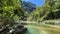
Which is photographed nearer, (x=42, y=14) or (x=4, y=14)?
(x=4, y=14)

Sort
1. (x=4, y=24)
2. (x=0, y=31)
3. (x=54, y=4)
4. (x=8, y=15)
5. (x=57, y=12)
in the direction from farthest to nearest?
(x=54, y=4)
(x=57, y=12)
(x=8, y=15)
(x=4, y=24)
(x=0, y=31)

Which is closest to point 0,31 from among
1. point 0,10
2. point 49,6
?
point 0,10

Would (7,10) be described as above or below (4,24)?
above

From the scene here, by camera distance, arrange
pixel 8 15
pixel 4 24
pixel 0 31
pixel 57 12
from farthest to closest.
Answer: pixel 57 12 < pixel 8 15 < pixel 4 24 < pixel 0 31

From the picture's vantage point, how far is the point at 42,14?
89.8m

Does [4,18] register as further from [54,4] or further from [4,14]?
[54,4]

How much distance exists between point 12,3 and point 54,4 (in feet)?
171

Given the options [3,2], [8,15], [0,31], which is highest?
[3,2]

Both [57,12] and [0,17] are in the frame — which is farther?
A: [57,12]

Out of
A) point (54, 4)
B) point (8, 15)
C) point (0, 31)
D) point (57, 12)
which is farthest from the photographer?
point (54, 4)

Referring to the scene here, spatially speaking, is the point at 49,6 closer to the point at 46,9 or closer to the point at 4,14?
the point at 46,9

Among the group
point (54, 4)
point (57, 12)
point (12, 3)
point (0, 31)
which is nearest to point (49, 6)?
point (54, 4)

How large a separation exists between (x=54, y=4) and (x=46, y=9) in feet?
14.0

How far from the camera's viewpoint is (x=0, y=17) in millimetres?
31312
